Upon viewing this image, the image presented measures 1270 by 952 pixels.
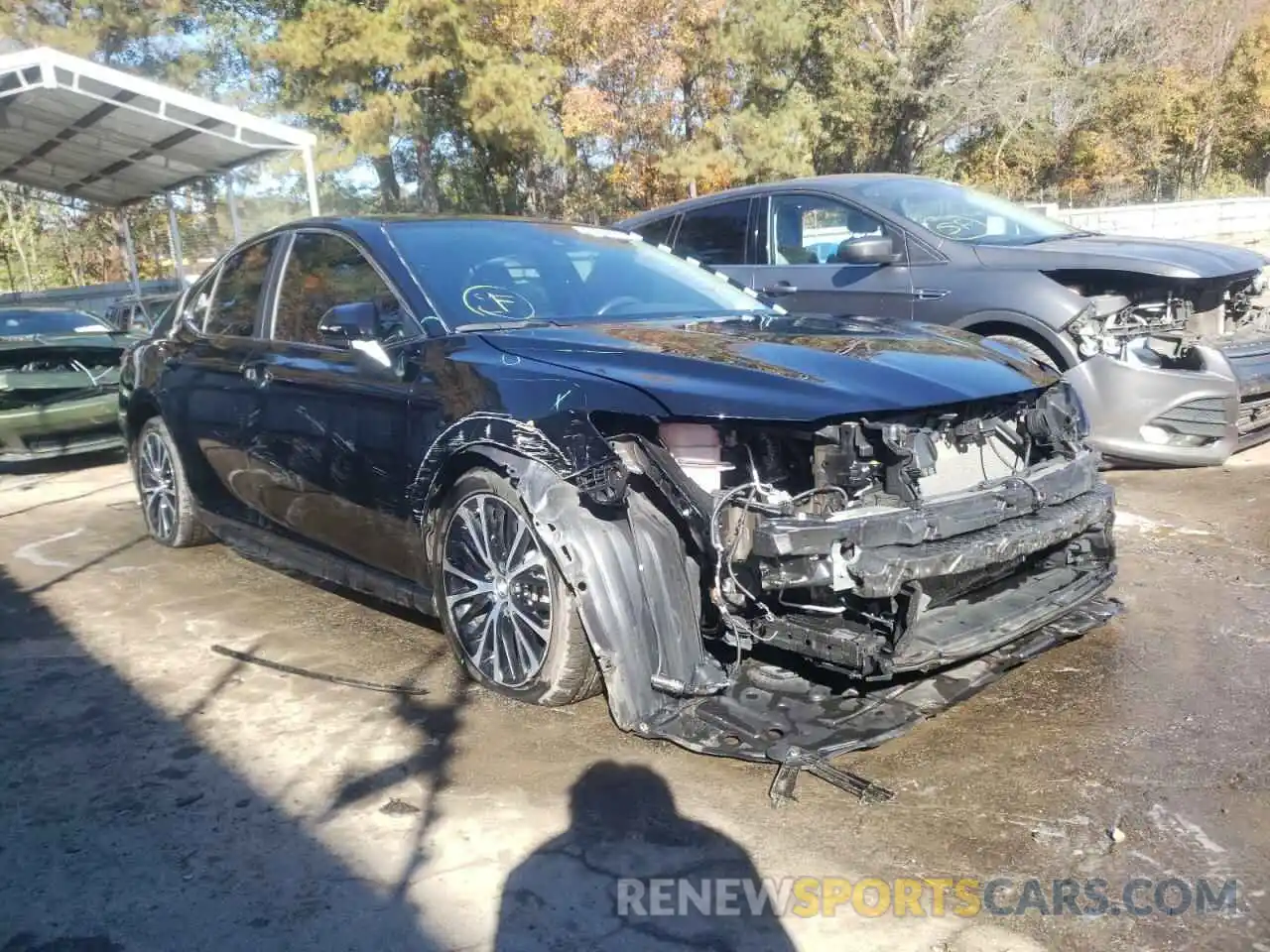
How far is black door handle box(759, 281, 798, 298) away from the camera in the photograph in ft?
22.1

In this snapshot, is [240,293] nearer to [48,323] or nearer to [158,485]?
[158,485]

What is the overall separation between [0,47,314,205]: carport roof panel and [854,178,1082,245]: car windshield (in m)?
7.71

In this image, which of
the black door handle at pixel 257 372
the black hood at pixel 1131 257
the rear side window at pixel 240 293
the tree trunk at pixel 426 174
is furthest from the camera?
Result: the tree trunk at pixel 426 174

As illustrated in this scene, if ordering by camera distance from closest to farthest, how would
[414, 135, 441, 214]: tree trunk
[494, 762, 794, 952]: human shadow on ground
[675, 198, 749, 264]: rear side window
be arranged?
1. [494, 762, 794, 952]: human shadow on ground
2. [675, 198, 749, 264]: rear side window
3. [414, 135, 441, 214]: tree trunk

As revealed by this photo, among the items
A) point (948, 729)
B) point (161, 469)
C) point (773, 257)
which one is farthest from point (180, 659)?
point (773, 257)

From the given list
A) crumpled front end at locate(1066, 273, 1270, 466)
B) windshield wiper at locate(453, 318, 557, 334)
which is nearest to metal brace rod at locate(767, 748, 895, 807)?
windshield wiper at locate(453, 318, 557, 334)

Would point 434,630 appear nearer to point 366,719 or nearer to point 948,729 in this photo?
point 366,719

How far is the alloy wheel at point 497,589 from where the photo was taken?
337 cm

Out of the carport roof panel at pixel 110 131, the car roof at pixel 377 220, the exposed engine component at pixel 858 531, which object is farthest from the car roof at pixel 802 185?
the carport roof panel at pixel 110 131

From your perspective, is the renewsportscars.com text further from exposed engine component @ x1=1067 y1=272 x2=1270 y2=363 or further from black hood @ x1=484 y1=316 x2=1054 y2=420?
exposed engine component @ x1=1067 y1=272 x2=1270 y2=363

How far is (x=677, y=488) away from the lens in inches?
120

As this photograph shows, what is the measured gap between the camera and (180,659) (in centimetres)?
416

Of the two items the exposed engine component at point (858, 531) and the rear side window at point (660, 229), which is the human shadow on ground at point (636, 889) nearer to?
the exposed engine component at point (858, 531)

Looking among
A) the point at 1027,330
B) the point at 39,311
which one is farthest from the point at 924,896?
the point at 39,311
